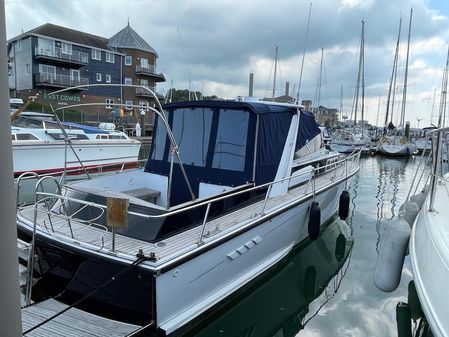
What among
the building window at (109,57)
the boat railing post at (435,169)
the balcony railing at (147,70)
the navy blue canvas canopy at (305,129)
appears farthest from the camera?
the balcony railing at (147,70)

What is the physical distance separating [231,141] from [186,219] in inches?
70.1

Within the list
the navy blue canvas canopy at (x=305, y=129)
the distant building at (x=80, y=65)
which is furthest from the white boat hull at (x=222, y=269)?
the distant building at (x=80, y=65)

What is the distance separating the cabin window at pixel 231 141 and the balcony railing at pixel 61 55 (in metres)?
36.6

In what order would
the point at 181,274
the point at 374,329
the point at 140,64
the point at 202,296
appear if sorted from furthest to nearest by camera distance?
1. the point at 140,64
2. the point at 374,329
3. the point at 202,296
4. the point at 181,274

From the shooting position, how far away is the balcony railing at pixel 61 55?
36.3 meters

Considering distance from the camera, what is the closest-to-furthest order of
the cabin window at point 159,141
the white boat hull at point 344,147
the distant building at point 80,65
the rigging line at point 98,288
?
the rigging line at point 98,288
the cabin window at point 159,141
the white boat hull at point 344,147
the distant building at point 80,65

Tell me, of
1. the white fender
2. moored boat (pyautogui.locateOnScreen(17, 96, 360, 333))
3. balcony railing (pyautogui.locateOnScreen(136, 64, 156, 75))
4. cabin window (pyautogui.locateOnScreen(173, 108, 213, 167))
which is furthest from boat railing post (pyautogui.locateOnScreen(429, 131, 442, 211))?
balcony railing (pyautogui.locateOnScreen(136, 64, 156, 75))

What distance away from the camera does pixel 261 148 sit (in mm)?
5797

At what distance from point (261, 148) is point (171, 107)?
1835 mm

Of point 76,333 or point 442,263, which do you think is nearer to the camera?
point 442,263

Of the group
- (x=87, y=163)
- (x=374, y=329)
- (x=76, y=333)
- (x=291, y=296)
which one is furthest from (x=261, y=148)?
(x=87, y=163)

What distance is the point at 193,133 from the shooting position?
614cm

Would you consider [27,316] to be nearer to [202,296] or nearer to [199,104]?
[202,296]

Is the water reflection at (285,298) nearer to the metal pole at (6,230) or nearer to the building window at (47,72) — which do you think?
the metal pole at (6,230)
